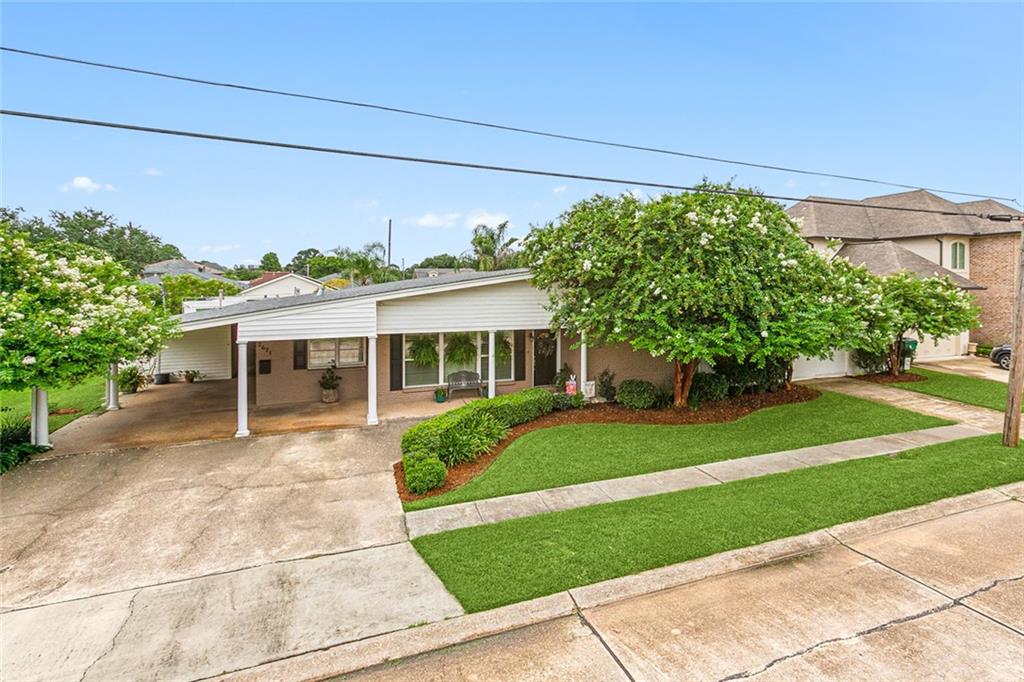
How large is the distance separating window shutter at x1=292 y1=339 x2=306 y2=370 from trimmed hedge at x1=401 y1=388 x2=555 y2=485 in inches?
246

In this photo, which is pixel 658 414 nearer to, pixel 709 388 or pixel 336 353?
pixel 709 388

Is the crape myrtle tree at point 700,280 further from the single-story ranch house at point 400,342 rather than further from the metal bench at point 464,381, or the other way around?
the metal bench at point 464,381

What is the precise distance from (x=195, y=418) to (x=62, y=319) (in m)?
4.28

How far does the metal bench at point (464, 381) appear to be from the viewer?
13.8 metres

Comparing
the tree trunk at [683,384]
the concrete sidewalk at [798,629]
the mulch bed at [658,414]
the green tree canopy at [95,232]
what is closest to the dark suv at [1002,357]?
the mulch bed at [658,414]

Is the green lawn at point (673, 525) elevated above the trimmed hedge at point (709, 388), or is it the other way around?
the trimmed hedge at point (709, 388)

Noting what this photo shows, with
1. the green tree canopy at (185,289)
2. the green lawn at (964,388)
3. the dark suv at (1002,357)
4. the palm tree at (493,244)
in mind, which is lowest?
the green lawn at (964,388)

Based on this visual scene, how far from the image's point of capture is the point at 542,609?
4473 millimetres

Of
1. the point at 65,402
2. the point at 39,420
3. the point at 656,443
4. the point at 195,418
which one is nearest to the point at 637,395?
the point at 656,443

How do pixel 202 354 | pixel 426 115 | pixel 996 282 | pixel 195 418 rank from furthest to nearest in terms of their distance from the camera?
pixel 996 282 → pixel 202 354 → pixel 195 418 → pixel 426 115

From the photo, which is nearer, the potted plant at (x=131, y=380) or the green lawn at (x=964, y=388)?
the green lawn at (x=964, y=388)

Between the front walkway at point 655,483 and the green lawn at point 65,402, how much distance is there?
1036cm

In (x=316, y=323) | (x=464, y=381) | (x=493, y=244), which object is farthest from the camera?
(x=493, y=244)

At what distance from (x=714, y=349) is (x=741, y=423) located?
2.60 meters
